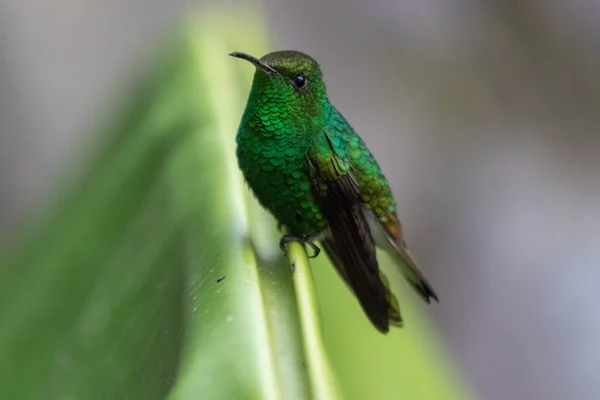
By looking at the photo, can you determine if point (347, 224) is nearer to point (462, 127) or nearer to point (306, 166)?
point (306, 166)

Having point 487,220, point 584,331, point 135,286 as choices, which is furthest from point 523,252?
point 135,286

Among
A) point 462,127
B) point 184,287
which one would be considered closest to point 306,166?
point 184,287

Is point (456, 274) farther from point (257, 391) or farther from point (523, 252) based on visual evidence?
point (257, 391)

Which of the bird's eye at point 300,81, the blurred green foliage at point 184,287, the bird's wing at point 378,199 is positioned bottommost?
the blurred green foliage at point 184,287

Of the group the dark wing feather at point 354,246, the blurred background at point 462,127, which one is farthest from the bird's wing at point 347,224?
the blurred background at point 462,127

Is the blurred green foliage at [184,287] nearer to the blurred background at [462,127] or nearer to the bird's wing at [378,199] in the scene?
the bird's wing at [378,199]

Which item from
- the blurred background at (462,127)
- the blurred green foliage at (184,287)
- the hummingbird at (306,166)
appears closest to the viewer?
the blurred green foliage at (184,287)

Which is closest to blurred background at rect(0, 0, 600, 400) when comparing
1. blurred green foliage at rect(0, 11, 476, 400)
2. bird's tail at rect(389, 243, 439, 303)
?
blurred green foliage at rect(0, 11, 476, 400)
